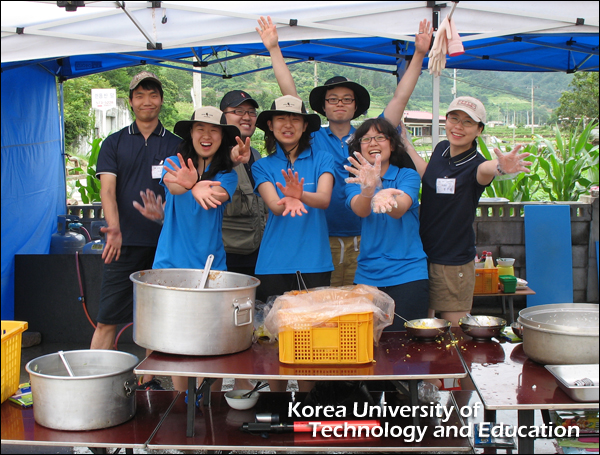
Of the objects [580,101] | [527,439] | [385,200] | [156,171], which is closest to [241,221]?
[156,171]

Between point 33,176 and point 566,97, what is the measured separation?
16.9 metres

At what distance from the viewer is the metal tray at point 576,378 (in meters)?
1.98

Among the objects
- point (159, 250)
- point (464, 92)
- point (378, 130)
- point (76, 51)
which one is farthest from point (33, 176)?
point (464, 92)

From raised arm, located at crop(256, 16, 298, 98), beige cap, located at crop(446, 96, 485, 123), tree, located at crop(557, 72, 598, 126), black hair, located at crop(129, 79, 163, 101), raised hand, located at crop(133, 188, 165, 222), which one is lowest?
raised hand, located at crop(133, 188, 165, 222)

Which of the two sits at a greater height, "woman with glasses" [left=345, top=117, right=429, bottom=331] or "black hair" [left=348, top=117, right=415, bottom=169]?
"black hair" [left=348, top=117, right=415, bottom=169]

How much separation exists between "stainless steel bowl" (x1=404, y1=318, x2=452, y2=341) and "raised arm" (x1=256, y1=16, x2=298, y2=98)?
63.6 inches

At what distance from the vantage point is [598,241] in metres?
6.16

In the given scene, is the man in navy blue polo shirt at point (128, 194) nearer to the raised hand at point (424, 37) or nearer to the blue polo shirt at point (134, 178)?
the blue polo shirt at point (134, 178)

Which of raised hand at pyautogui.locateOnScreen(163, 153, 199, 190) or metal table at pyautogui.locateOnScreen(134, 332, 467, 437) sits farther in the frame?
raised hand at pyautogui.locateOnScreen(163, 153, 199, 190)

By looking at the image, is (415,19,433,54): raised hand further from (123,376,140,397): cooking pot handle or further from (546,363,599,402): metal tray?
(123,376,140,397): cooking pot handle

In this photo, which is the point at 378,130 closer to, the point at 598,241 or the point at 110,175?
the point at 110,175

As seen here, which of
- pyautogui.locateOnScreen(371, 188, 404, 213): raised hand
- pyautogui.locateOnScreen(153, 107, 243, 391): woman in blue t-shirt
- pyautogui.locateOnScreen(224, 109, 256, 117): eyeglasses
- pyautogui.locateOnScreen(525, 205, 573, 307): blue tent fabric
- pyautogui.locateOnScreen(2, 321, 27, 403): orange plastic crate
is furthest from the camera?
pyautogui.locateOnScreen(525, 205, 573, 307): blue tent fabric

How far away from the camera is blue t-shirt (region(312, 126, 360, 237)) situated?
3377 millimetres

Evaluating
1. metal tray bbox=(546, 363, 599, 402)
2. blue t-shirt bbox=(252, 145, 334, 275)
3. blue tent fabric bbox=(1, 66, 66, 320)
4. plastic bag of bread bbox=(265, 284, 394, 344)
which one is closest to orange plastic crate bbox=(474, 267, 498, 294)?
blue t-shirt bbox=(252, 145, 334, 275)
